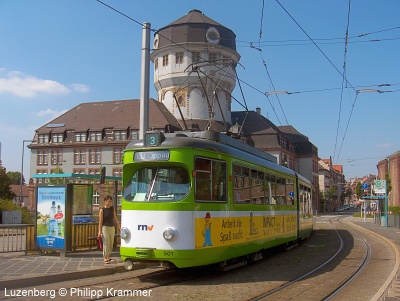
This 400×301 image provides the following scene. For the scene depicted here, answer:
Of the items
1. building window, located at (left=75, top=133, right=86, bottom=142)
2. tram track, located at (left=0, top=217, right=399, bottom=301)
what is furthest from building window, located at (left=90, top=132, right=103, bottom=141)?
tram track, located at (left=0, top=217, right=399, bottom=301)

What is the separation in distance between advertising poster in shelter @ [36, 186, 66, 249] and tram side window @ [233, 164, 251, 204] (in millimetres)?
5099

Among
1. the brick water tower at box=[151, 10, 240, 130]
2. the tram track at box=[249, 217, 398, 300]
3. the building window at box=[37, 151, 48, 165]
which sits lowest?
the tram track at box=[249, 217, 398, 300]

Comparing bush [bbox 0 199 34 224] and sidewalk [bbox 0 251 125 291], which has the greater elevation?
bush [bbox 0 199 34 224]

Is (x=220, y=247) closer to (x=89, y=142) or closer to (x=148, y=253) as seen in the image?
(x=148, y=253)

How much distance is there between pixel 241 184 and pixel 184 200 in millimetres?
2478

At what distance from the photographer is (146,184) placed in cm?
1114

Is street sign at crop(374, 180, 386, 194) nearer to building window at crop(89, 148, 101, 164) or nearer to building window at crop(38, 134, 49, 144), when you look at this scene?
building window at crop(89, 148, 101, 164)

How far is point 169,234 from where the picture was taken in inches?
413

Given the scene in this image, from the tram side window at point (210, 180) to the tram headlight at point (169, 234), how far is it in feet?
2.87

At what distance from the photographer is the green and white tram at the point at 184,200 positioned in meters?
10.6

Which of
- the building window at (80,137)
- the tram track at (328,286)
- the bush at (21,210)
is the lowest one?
the tram track at (328,286)

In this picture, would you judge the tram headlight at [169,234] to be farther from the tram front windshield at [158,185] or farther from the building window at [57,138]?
the building window at [57,138]

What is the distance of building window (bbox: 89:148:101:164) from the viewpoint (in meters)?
81.4

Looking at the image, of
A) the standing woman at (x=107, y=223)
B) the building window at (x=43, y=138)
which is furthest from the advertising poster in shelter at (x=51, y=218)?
the building window at (x=43, y=138)
